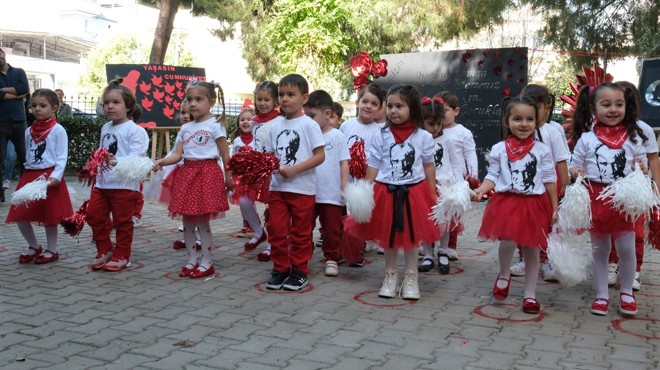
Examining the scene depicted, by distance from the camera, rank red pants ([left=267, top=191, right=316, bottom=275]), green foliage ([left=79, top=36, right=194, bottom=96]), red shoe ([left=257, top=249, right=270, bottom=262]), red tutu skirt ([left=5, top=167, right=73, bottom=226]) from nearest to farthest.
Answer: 1. red pants ([left=267, top=191, right=316, bottom=275])
2. red tutu skirt ([left=5, top=167, right=73, bottom=226])
3. red shoe ([left=257, top=249, right=270, bottom=262])
4. green foliage ([left=79, top=36, right=194, bottom=96])

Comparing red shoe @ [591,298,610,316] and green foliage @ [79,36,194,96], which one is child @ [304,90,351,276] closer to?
red shoe @ [591,298,610,316]

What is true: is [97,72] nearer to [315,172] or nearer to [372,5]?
[372,5]

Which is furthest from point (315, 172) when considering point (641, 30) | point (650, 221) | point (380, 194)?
point (641, 30)

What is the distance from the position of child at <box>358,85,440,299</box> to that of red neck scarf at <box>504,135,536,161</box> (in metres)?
0.59

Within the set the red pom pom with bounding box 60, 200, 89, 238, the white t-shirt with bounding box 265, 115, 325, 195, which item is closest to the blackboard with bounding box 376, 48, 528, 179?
the white t-shirt with bounding box 265, 115, 325, 195

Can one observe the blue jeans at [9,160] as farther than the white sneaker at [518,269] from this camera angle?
Yes

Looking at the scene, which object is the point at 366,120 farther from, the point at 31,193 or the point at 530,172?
the point at 31,193

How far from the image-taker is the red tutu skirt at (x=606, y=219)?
4.83 meters

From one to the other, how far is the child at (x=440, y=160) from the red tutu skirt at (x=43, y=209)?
3287mm

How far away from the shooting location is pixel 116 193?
6.10m

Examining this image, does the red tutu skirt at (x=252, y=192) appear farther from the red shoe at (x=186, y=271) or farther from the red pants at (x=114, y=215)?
the red pants at (x=114, y=215)

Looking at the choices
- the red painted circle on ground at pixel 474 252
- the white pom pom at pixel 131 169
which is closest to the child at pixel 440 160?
the red painted circle on ground at pixel 474 252

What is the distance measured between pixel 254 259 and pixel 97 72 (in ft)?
141

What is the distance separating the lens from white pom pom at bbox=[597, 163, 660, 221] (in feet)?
15.1
